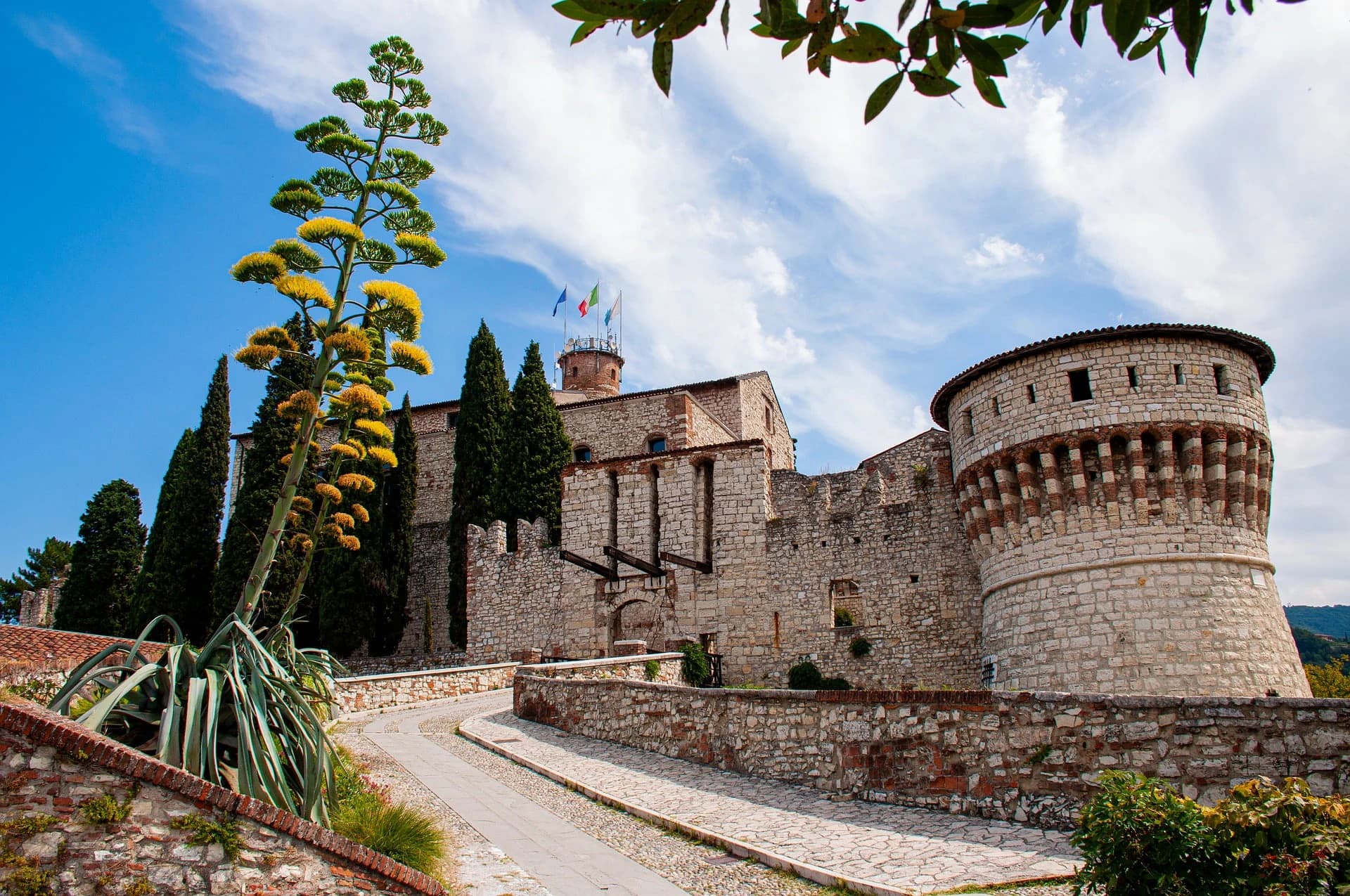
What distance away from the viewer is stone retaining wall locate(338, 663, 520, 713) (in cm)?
1836

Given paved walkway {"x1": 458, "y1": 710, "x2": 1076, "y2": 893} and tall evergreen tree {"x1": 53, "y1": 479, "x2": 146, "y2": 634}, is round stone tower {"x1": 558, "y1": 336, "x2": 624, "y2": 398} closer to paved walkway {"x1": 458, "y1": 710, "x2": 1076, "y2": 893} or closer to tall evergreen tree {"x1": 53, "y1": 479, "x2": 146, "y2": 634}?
tall evergreen tree {"x1": 53, "y1": 479, "x2": 146, "y2": 634}

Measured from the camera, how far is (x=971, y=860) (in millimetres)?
8125

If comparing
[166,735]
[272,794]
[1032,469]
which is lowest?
[272,794]

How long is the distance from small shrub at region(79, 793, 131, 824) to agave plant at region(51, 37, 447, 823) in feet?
1.82

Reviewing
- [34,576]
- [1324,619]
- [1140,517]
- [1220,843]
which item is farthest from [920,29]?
[1324,619]

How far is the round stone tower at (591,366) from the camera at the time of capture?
4847 cm

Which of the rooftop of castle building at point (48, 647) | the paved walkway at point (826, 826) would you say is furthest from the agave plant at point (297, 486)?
the rooftop of castle building at point (48, 647)

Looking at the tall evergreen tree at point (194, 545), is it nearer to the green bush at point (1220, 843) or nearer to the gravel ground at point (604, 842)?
the gravel ground at point (604, 842)

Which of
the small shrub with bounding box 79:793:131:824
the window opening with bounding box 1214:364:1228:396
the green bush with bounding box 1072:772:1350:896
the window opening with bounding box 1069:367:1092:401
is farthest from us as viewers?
the window opening with bounding box 1069:367:1092:401

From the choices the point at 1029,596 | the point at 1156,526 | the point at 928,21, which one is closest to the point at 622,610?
the point at 1029,596

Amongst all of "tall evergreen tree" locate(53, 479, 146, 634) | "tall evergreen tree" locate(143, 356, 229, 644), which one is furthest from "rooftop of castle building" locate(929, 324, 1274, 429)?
"tall evergreen tree" locate(53, 479, 146, 634)

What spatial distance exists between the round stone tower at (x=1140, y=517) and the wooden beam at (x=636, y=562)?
9.53 metres

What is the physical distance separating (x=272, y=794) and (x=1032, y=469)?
14.9 metres

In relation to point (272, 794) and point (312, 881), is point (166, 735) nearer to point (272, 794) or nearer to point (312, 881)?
point (272, 794)
